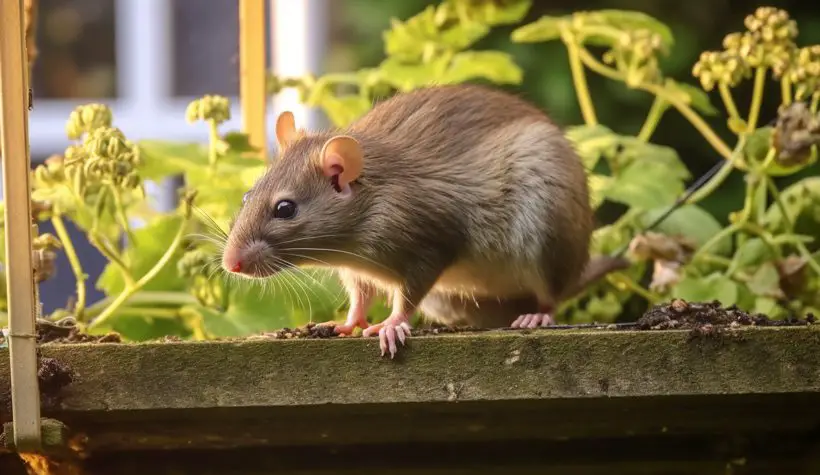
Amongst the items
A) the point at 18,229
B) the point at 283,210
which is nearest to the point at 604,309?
the point at 283,210

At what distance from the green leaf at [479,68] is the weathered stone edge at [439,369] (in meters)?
1.02

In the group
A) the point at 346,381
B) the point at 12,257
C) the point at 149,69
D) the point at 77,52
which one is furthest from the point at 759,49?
the point at 77,52

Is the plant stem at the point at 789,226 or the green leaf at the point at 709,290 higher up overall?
the plant stem at the point at 789,226

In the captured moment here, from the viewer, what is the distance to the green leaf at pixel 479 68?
2.09 m

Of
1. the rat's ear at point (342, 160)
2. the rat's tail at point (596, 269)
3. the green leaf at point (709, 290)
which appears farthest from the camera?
the green leaf at point (709, 290)

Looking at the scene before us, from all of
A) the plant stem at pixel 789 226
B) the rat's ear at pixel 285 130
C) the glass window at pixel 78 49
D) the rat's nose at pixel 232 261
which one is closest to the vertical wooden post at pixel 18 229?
the rat's nose at pixel 232 261

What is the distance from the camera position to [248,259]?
1.36 metres

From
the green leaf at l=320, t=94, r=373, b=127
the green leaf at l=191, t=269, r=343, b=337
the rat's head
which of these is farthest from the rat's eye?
the green leaf at l=320, t=94, r=373, b=127

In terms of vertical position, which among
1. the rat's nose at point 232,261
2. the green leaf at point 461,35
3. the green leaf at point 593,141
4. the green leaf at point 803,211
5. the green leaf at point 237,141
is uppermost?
the green leaf at point 461,35

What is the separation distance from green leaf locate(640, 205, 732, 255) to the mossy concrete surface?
819 millimetres

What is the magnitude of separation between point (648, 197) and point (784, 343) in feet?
2.61

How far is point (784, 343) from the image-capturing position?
115 centimetres

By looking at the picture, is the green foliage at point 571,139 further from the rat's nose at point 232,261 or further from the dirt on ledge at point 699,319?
the dirt on ledge at point 699,319

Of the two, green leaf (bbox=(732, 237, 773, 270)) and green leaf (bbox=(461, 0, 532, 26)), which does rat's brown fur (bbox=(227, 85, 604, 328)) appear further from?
green leaf (bbox=(461, 0, 532, 26))
